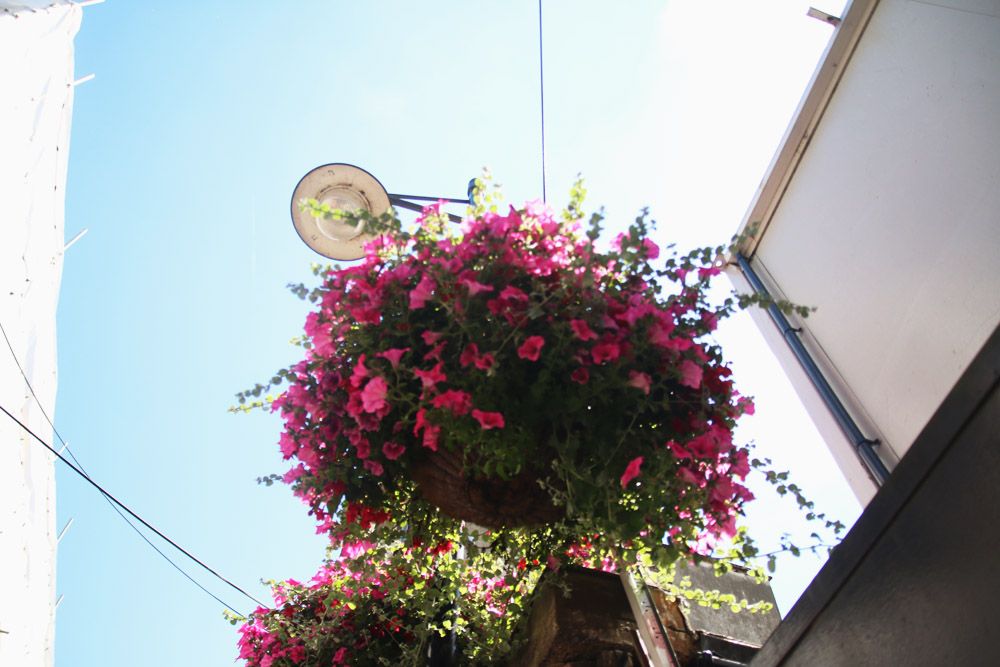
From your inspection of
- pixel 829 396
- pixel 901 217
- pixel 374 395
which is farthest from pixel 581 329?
pixel 829 396

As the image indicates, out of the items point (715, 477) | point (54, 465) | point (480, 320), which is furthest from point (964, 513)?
point (54, 465)

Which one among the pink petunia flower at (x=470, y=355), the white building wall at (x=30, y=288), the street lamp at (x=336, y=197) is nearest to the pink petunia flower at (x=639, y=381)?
the pink petunia flower at (x=470, y=355)

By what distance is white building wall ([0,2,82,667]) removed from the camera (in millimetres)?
3977

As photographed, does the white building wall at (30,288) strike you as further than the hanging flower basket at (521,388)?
Yes

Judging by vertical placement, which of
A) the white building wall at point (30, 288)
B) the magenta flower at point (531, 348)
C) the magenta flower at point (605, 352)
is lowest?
the magenta flower at point (605, 352)

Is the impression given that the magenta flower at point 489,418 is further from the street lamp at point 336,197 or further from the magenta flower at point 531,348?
the street lamp at point 336,197

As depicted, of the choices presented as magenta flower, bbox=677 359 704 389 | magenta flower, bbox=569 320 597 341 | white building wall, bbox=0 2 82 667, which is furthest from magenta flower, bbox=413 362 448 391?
white building wall, bbox=0 2 82 667

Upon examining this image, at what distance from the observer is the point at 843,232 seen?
2.57 metres

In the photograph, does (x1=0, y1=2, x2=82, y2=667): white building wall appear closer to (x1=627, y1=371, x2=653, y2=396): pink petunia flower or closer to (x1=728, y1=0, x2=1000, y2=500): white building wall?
(x1=627, y1=371, x2=653, y2=396): pink petunia flower

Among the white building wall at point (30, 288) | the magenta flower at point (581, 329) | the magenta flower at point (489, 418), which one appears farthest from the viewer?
the white building wall at point (30, 288)

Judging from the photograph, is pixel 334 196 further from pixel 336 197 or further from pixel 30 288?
pixel 30 288

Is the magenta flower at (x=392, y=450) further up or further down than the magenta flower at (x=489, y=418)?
further up

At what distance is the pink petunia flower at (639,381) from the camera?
1.14 meters

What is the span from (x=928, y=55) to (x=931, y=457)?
1959 millimetres
